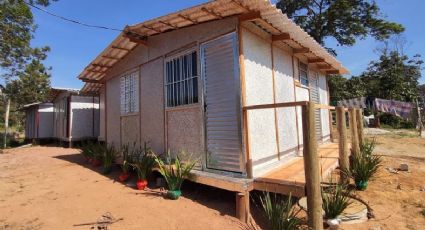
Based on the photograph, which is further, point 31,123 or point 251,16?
point 31,123

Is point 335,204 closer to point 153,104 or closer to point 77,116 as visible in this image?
point 153,104

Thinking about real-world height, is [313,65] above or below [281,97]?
above

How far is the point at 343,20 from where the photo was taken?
Result: 2038 cm

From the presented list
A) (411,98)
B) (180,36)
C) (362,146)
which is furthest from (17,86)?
(411,98)

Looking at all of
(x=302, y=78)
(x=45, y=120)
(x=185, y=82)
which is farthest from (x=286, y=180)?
(x=45, y=120)

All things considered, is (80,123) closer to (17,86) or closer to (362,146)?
(17,86)

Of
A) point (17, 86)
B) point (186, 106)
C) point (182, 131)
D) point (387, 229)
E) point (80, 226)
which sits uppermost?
point (17, 86)

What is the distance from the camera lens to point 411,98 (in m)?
24.5

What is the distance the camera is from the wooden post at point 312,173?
3804 mm

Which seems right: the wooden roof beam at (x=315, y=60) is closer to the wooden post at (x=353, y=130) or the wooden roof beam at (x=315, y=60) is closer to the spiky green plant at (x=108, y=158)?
the wooden post at (x=353, y=130)

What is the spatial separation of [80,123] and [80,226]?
1304cm

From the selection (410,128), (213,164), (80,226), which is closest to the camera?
(80,226)

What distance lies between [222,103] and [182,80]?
4.84ft

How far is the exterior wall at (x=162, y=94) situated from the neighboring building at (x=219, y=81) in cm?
2
